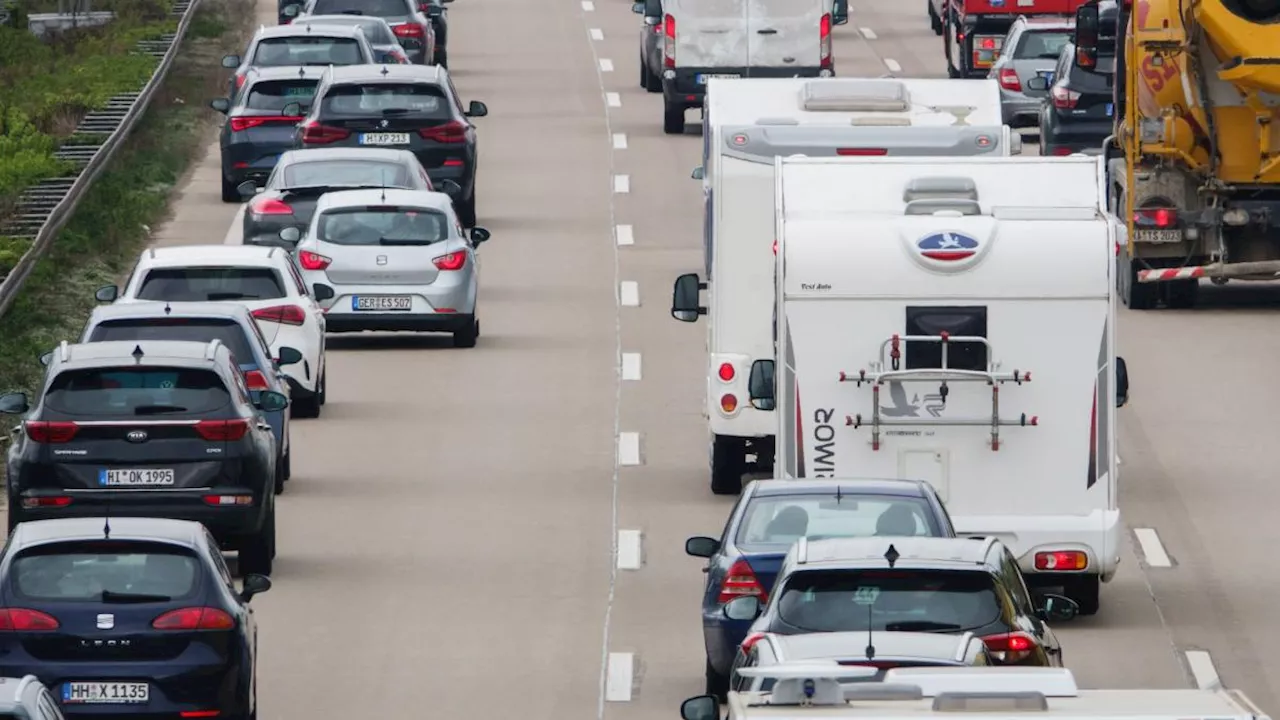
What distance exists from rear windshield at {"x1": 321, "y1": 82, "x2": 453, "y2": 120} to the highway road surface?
176 cm

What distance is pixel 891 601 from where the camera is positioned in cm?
1490

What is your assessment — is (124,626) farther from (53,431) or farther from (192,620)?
(53,431)

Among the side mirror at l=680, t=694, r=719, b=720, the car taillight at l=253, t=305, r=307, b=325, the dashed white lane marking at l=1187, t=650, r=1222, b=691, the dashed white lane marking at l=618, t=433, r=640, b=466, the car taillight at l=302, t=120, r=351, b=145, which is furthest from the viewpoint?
the car taillight at l=302, t=120, r=351, b=145

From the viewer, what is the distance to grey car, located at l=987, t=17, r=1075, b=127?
4469 cm

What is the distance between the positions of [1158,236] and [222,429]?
1386 cm

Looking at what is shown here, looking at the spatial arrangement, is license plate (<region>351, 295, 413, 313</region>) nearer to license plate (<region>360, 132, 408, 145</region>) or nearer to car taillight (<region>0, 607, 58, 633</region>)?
license plate (<region>360, 132, 408, 145</region>)

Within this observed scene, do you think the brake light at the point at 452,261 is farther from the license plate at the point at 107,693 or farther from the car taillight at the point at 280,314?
the license plate at the point at 107,693

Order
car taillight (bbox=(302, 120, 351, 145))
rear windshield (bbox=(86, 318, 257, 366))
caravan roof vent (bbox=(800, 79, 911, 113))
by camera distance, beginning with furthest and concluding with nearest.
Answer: car taillight (bbox=(302, 120, 351, 145)), caravan roof vent (bbox=(800, 79, 911, 113)), rear windshield (bbox=(86, 318, 257, 366))

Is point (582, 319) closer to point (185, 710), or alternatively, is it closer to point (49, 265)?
point (49, 265)

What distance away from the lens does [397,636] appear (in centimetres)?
2069

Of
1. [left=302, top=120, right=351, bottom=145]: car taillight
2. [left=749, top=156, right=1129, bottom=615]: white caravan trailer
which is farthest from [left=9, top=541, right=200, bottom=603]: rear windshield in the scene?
[left=302, top=120, right=351, bottom=145]: car taillight

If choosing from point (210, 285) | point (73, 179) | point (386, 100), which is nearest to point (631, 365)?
point (210, 285)

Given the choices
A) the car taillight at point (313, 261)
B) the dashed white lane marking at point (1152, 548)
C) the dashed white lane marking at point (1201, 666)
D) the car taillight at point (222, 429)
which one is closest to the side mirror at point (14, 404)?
the car taillight at point (222, 429)

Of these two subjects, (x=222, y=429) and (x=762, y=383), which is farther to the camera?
(x=762, y=383)
